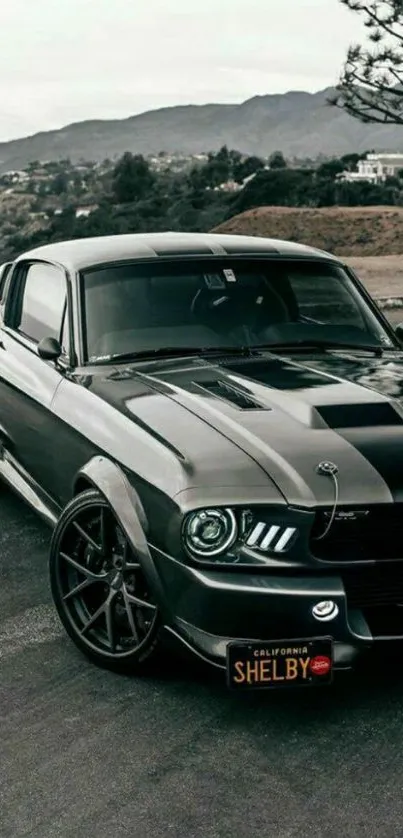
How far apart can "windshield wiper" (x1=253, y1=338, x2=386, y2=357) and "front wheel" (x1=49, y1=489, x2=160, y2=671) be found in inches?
51.1

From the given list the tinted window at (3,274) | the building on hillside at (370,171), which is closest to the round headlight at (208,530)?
the tinted window at (3,274)

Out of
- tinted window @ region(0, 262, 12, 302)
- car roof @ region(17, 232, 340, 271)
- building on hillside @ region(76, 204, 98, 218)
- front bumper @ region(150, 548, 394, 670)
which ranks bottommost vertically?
building on hillside @ region(76, 204, 98, 218)

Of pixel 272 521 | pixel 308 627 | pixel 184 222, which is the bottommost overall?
pixel 184 222

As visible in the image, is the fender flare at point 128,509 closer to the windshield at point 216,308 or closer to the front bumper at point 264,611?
the front bumper at point 264,611

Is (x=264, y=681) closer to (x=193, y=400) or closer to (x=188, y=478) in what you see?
(x=188, y=478)

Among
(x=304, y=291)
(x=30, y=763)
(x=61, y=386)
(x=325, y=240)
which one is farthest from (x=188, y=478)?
(x=325, y=240)

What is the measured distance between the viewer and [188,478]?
12.1ft

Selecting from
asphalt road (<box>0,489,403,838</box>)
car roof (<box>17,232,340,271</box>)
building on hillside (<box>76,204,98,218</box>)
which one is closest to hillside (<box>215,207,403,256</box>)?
building on hillside (<box>76,204,98,218</box>)

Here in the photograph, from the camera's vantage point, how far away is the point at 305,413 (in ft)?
13.3

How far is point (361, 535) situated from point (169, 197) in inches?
3286

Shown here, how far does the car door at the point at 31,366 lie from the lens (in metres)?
5.22

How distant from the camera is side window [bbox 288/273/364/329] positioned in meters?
5.54

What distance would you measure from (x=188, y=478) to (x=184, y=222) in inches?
2795

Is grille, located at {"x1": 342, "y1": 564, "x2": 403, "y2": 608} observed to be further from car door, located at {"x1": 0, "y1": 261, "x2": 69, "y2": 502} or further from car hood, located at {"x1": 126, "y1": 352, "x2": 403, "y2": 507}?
car door, located at {"x1": 0, "y1": 261, "x2": 69, "y2": 502}
